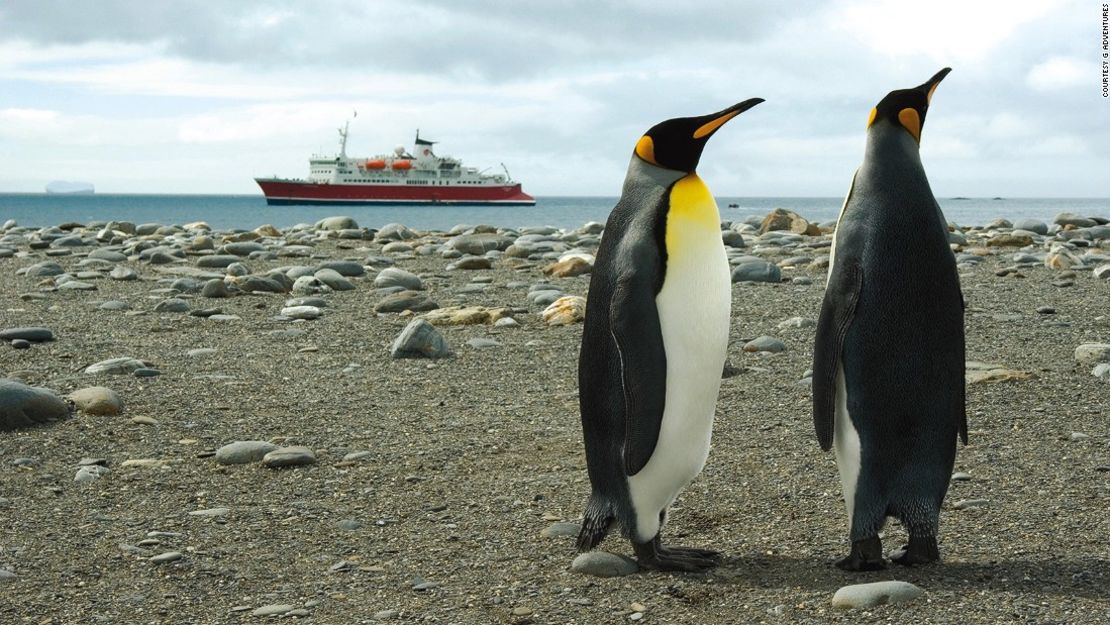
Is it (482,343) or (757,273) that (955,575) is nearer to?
(482,343)

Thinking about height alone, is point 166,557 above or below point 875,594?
below

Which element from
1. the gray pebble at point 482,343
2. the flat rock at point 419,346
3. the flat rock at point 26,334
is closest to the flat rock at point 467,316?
the gray pebble at point 482,343

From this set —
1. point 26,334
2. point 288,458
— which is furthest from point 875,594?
point 26,334

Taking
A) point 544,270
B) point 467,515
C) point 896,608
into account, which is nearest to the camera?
point 896,608

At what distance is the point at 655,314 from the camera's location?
310 centimetres

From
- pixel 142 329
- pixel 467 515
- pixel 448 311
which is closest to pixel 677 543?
pixel 467 515

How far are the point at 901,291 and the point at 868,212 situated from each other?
239mm

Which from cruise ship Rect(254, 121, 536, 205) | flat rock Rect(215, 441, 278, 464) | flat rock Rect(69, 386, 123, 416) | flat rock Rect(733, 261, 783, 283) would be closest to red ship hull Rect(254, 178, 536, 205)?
cruise ship Rect(254, 121, 536, 205)

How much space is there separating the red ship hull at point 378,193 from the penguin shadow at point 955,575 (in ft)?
206

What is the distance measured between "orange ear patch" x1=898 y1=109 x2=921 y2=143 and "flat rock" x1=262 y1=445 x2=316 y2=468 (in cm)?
240

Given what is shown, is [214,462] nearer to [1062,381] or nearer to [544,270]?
[1062,381]

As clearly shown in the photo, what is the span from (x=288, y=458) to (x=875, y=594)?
7.60 ft

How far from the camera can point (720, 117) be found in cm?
311

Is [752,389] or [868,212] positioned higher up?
[868,212]
